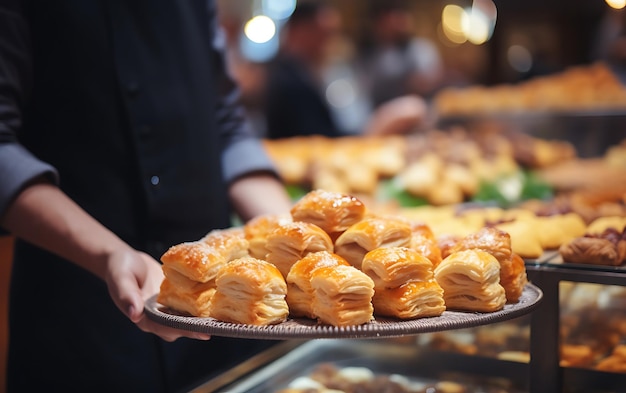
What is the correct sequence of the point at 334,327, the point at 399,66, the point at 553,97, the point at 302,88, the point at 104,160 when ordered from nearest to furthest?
1. the point at 334,327
2. the point at 104,160
3. the point at 553,97
4. the point at 302,88
5. the point at 399,66

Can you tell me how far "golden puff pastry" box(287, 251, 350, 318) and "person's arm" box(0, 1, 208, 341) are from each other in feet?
0.84

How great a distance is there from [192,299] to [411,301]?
1.28ft

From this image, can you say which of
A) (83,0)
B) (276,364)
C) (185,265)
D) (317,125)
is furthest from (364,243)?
(317,125)

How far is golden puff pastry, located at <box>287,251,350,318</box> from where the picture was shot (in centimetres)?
128

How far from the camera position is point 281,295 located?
1.28m

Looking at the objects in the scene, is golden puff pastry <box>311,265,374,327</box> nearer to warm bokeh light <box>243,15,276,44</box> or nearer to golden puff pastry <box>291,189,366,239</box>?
golden puff pastry <box>291,189,366,239</box>

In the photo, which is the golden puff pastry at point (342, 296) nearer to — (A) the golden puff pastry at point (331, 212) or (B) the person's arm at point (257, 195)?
(A) the golden puff pastry at point (331, 212)

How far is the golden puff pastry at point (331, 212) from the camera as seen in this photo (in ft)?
4.67

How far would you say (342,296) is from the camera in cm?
120

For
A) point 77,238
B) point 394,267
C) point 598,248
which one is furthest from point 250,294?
point 598,248

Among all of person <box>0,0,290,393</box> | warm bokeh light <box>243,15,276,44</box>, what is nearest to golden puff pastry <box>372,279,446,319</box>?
person <box>0,0,290,393</box>

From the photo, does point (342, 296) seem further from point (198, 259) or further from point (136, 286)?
point (136, 286)

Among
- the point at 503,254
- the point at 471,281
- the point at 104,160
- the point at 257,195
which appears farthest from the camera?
the point at 257,195

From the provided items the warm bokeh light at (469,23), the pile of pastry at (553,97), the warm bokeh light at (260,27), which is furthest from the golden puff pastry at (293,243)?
the warm bokeh light at (260,27)
